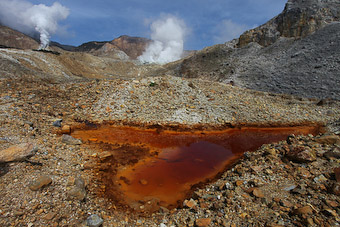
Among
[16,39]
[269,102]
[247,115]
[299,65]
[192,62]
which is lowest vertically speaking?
[247,115]

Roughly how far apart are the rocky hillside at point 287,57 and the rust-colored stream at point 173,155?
35.4 feet

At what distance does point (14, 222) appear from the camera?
355cm

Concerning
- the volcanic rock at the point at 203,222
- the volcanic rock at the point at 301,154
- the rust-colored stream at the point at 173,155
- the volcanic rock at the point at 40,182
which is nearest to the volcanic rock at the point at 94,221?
the rust-colored stream at the point at 173,155

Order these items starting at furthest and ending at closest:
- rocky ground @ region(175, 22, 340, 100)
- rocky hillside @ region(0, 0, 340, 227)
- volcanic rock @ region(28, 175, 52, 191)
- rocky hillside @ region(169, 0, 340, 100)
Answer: rocky hillside @ region(169, 0, 340, 100)
rocky ground @ region(175, 22, 340, 100)
volcanic rock @ region(28, 175, 52, 191)
rocky hillside @ region(0, 0, 340, 227)

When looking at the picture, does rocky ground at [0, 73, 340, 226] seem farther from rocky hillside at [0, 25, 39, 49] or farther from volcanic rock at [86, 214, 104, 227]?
rocky hillside at [0, 25, 39, 49]

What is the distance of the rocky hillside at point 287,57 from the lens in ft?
67.9

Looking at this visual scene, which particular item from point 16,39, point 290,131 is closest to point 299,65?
point 290,131

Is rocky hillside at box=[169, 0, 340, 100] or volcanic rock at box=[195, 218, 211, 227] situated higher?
rocky hillside at box=[169, 0, 340, 100]

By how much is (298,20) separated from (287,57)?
931cm

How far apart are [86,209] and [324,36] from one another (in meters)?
33.2

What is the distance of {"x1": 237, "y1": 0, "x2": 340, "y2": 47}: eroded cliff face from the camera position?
27.9 metres

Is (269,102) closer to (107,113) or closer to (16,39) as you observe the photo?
(107,113)

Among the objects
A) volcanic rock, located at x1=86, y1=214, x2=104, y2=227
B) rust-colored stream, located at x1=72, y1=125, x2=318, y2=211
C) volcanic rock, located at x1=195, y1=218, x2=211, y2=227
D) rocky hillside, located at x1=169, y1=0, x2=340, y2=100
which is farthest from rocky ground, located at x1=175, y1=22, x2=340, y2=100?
volcanic rock, located at x1=86, y1=214, x2=104, y2=227

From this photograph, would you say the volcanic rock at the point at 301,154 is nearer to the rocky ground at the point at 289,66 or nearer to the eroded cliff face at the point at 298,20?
the rocky ground at the point at 289,66
